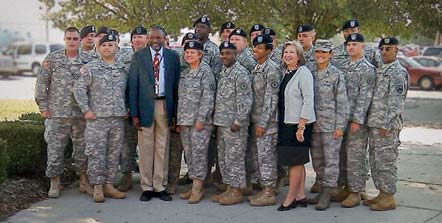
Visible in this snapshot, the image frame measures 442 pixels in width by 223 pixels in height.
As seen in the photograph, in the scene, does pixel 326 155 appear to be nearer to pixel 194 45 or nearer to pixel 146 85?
pixel 194 45

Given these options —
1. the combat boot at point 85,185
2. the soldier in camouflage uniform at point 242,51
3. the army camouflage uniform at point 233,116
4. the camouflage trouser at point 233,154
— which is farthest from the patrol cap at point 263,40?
the combat boot at point 85,185

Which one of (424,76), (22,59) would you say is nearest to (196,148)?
(424,76)

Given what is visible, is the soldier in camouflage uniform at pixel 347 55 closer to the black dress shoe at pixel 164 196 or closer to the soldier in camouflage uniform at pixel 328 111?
the soldier in camouflage uniform at pixel 328 111

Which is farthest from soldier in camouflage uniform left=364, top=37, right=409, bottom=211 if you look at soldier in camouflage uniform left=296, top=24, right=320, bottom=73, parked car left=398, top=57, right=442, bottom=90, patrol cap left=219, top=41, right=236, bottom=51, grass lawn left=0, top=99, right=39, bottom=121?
parked car left=398, top=57, right=442, bottom=90

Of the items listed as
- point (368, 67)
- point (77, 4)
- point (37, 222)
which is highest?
point (77, 4)

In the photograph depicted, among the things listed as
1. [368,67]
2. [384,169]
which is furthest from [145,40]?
[384,169]

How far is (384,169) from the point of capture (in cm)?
651

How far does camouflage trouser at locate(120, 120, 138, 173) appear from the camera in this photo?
7.51 m

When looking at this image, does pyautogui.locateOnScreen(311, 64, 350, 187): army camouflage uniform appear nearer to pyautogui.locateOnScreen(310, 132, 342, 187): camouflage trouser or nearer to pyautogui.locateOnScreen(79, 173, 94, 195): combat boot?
pyautogui.locateOnScreen(310, 132, 342, 187): camouflage trouser

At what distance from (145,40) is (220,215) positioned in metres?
2.29

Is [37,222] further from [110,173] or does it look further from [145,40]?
[145,40]

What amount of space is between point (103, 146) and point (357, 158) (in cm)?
270

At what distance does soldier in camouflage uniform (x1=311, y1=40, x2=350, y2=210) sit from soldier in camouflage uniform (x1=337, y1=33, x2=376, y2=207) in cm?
11

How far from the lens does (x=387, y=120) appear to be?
6387 mm
